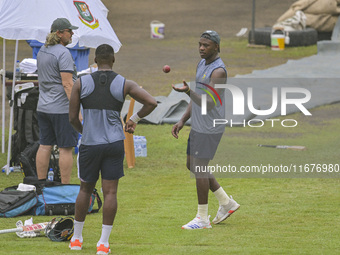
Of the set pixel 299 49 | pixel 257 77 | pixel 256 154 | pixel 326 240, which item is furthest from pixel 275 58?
pixel 326 240

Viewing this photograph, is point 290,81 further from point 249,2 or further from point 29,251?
point 249,2

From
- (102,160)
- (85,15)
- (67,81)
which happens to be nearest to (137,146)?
(85,15)

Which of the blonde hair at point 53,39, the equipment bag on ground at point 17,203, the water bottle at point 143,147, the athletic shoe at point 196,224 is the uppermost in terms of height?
the blonde hair at point 53,39

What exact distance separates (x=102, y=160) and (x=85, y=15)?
4.51m

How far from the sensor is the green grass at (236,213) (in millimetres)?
7016

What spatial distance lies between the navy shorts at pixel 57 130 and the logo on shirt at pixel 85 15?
1991 millimetres

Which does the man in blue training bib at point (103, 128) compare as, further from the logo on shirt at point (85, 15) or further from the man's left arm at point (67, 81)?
the logo on shirt at point (85, 15)

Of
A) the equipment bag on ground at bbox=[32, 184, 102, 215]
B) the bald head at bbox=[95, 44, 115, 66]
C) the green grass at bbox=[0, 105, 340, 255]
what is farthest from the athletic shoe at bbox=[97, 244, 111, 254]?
the equipment bag on ground at bbox=[32, 184, 102, 215]

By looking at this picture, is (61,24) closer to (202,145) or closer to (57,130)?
(57,130)

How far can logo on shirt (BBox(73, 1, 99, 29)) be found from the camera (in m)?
10.9

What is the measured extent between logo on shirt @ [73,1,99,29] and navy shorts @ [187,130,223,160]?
363 cm

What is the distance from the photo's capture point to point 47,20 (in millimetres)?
10484

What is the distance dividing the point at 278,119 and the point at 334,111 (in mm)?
1561

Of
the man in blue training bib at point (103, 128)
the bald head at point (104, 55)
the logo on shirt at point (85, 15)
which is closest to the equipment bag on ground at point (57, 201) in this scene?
the man in blue training bib at point (103, 128)
